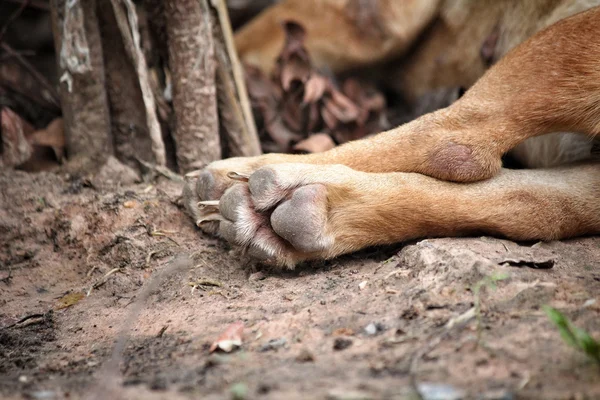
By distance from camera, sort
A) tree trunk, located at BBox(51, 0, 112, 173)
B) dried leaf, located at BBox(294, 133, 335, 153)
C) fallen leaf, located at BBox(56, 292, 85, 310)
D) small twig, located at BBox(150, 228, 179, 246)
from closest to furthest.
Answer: fallen leaf, located at BBox(56, 292, 85, 310), small twig, located at BBox(150, 228, 179, 246), tree trunk, located at BBox(51, 0, 112, 173), dried leaf, located at BBox(294, 133, 335, 153)

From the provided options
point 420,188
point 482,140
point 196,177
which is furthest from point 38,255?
point 482,140

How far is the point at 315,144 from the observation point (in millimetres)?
3463

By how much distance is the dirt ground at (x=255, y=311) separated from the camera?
1.42 meters

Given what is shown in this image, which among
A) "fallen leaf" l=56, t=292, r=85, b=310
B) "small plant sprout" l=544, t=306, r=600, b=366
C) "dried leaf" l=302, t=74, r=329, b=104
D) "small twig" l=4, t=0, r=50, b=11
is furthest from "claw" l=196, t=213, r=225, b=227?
"small twig" l=4, t=0, r=50, b=11

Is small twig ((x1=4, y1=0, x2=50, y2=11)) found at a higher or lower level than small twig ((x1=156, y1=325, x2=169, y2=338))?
higher

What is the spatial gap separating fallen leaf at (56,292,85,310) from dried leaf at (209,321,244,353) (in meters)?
0.74

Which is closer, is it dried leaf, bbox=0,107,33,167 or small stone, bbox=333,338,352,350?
small stone, bbox=333,338,352,350

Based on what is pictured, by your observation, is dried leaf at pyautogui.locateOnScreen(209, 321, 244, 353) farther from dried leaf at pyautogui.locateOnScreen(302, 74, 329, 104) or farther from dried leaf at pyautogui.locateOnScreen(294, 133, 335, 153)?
dried leaf at pyautogui.locateOnScreen(302, 74, 329, 104)

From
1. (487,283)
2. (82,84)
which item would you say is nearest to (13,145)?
(82,84)

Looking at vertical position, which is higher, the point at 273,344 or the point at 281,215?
the point at 281,215

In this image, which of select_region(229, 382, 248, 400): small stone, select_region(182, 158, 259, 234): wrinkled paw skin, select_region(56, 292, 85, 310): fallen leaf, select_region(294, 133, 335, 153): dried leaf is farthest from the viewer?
select_region(294, 133, 335, 153): dried leaf

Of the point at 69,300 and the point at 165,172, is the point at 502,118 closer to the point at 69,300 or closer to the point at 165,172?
the point at 165,172

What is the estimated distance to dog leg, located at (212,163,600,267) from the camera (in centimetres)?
217

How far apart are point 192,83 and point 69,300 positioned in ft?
3.89
